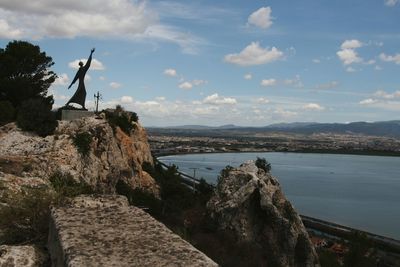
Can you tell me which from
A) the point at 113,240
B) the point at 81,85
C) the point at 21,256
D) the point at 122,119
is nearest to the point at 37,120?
the point at 81,85

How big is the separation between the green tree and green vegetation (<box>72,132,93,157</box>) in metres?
11.2

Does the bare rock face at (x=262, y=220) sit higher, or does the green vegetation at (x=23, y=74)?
the green vegetation at (x=23, y=74)

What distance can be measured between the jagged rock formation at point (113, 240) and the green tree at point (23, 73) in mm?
25097

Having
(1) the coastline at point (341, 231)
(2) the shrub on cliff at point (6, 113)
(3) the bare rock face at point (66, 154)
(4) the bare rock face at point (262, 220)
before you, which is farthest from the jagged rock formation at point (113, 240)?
(1) the coastline at point (341, 231)

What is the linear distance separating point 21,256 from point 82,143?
13.5 meters

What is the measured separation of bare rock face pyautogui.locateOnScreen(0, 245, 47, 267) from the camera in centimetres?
486

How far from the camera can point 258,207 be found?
29.6 meters

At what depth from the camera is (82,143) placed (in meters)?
18.2

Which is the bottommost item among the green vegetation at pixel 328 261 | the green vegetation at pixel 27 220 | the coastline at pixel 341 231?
the coastline at pixel 341 231

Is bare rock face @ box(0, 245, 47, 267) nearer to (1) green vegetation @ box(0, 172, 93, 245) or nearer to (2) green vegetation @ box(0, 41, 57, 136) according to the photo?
(1) green vegetation @ box(0, 172, 93, 245)

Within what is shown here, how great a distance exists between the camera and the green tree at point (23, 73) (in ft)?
94.9

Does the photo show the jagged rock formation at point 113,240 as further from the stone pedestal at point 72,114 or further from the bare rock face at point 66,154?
the stone pedestal at point 72,114

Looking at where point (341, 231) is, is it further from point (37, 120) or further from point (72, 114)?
point (37, 120)

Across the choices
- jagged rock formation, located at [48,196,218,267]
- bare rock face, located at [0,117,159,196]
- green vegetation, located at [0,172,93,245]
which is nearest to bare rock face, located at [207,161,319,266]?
bare rock face, located at [0,117,159,196]
